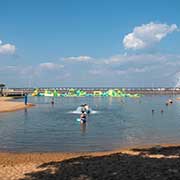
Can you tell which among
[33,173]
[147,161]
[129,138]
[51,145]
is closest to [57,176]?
[33,173]

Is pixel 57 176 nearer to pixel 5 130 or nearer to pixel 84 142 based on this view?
pixel 84 142

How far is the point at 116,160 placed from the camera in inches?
536

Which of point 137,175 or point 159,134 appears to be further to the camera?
point 159,134

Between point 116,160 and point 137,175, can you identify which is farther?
point 116,160

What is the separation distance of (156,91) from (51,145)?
16815 cm

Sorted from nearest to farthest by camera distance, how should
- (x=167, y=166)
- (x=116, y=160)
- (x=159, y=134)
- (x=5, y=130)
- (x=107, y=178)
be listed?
(x=107, y=178)
(x=167, y=166)
(x=116, y=160)
(x=159, y=134)
(x=5, y=130)

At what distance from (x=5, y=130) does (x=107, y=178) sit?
72.4 ft

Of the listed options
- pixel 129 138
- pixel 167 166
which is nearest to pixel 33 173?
pixel 167 166

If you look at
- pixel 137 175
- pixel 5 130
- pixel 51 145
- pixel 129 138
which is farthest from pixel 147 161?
pixel 5 130

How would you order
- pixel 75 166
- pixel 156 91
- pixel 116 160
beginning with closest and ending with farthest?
pixel 75 166 → pixel 116 160 → pixel 156 91

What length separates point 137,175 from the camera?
10609mm

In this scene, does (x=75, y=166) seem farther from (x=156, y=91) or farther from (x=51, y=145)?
(x=156, y=91)

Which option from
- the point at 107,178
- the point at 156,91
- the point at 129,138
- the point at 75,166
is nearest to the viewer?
the point at 107,178

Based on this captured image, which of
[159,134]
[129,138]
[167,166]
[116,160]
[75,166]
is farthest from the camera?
[159,134]
